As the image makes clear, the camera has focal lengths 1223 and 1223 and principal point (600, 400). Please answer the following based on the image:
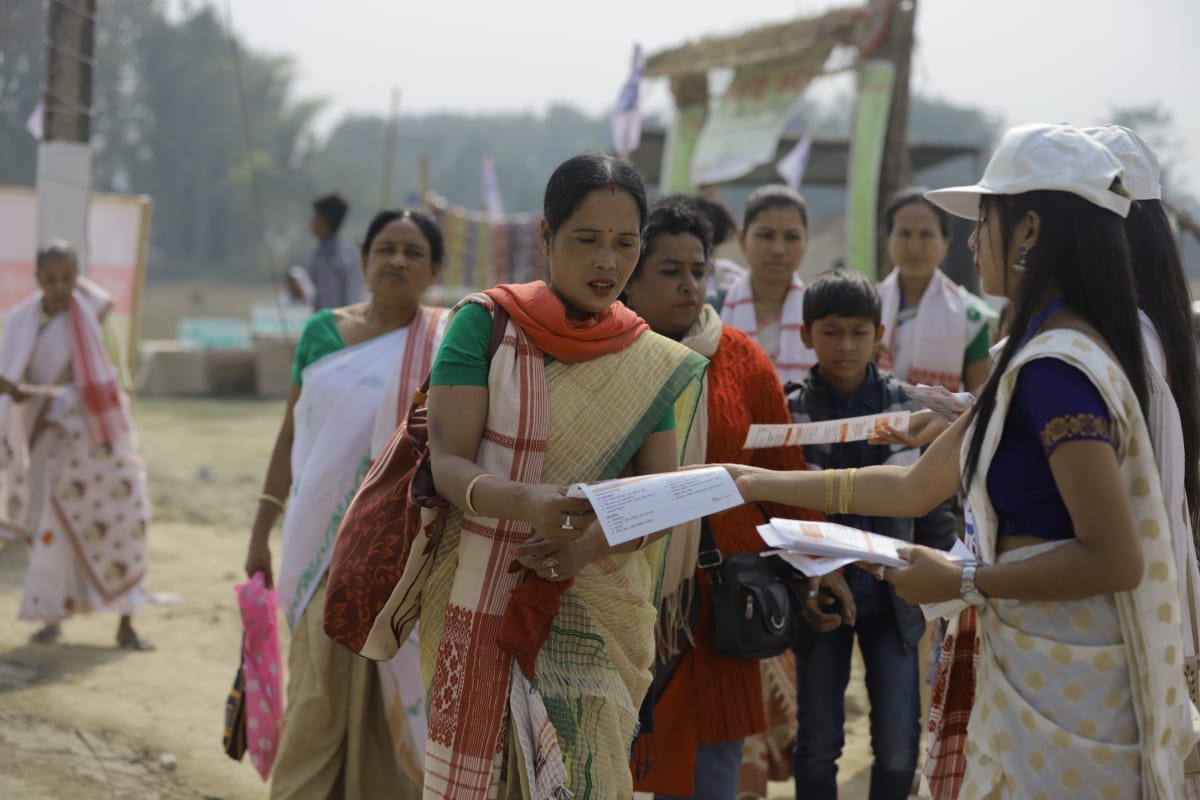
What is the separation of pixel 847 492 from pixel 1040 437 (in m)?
0.61

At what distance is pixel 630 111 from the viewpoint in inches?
442

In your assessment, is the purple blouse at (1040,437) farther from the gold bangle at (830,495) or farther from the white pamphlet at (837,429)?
the white pamphlet at (837,429)

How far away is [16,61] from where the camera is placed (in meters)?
43.2

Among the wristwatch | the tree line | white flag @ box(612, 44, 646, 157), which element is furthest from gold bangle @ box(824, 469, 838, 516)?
the tree line

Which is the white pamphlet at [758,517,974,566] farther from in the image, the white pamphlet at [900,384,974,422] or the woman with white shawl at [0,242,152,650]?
the woman with white shawl at [0,242,152,650]

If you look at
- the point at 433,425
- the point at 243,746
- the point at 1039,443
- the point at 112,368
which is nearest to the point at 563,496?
the point at 433,425

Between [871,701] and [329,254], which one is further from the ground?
[329,254]

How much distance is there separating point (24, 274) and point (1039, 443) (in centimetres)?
909

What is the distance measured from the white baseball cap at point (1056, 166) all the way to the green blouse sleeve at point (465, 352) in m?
1.01

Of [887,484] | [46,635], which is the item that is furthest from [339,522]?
[46,635]

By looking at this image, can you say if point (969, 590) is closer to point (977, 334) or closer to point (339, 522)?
point (339, 522)

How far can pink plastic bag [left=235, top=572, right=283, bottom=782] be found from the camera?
407 centimetres

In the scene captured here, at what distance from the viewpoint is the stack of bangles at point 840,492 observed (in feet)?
8.41

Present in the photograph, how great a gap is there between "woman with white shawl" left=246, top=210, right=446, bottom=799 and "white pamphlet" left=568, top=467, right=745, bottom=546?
173 cm
